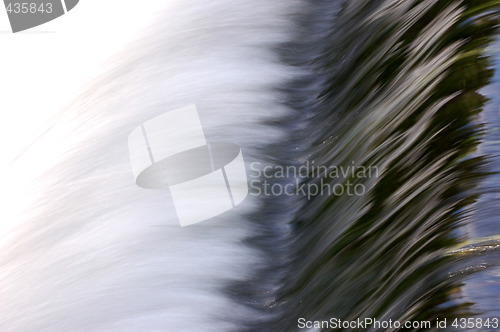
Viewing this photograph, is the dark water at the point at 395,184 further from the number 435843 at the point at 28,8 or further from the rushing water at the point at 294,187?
the number 435843 at the point at 28,8

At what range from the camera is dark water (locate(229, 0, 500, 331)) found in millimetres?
1665

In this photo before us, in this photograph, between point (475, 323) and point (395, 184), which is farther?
point (395, 184)

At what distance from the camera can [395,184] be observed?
2.09m

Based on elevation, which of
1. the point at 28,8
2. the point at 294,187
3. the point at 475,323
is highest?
the point at 28,8

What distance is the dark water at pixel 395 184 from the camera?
1665 millimetres

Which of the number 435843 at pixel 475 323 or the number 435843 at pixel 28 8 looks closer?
the number 435843 at pixel 475 323

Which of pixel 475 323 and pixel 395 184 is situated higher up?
pixel 395 184

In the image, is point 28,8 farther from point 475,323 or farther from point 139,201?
point 475,323

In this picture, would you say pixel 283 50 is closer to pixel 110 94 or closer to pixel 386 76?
pixel 110 94

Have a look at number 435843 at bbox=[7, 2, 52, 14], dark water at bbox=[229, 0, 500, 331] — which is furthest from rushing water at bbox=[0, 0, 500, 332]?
number 435843 at bbox=[7, 2, 52, 14]

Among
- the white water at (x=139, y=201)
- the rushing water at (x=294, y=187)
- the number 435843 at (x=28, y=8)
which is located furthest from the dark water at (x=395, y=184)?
the number 435843 at (x=28, y=8)

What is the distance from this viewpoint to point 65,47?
14.9ft

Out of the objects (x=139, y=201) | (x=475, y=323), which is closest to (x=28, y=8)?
(x=139, y=201)

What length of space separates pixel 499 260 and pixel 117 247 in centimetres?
155
